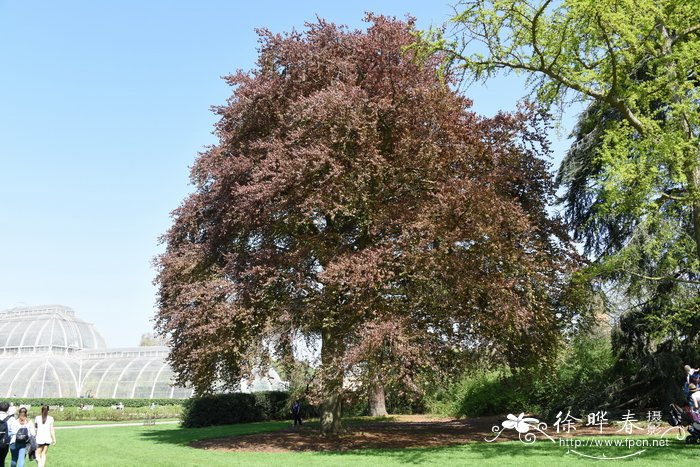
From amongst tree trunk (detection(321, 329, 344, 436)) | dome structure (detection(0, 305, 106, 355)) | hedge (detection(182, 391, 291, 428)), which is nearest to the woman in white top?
tree trunk (detection(321, 329, 344, 436))

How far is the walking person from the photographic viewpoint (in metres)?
11.1

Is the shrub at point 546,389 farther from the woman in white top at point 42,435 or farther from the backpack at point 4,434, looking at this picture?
the backpack at point 4,434

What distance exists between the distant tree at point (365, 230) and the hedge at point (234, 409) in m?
9.73

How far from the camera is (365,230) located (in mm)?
16688

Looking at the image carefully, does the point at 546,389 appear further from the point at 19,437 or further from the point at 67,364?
the point at 67,364

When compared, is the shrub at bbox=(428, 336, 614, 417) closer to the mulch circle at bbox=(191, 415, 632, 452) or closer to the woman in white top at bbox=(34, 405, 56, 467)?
the mulch circle at bbox=(191, 415, 632, 452)

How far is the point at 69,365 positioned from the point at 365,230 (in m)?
37.3

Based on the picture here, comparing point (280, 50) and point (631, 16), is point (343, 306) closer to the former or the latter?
point (280, 50)

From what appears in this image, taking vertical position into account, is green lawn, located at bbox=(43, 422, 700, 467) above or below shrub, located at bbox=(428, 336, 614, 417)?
below

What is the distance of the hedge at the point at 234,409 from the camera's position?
2739 centimetres

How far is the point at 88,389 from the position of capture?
141ft

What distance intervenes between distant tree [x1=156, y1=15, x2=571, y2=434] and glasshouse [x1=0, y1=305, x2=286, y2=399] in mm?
23214
